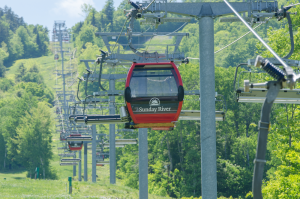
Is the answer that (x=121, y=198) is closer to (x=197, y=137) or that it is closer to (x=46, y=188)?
(x=46, y=188)

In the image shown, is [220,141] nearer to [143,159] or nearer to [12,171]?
[143,159]

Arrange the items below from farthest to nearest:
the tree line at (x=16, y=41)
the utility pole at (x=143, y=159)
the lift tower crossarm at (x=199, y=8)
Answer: the tree line at (x=16, y=41), the utility pole at (x=143, y=159), the lift tower crossarm at (x=199, y=8)

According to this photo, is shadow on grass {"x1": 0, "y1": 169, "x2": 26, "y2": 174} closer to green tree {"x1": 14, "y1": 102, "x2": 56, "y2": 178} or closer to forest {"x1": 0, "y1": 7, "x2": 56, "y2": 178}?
forest {"x1": 0, "y1": 7, "x2": 56, "y2": 178}

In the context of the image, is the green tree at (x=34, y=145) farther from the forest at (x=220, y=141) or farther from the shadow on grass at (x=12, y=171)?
the shadow on grass at (x=12, y=171)

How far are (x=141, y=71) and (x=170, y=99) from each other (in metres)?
1.07

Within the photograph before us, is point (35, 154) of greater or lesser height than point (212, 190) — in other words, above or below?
below

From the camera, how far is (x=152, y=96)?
1033cm

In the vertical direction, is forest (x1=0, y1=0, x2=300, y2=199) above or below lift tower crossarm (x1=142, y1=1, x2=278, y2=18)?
below

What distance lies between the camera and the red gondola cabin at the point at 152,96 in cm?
1020

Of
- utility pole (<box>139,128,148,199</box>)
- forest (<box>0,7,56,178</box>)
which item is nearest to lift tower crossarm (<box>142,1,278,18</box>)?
utility pole (<box>139,128,148,199</box>)

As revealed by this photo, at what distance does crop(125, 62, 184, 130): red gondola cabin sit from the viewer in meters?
10.2

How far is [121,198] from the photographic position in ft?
76.4

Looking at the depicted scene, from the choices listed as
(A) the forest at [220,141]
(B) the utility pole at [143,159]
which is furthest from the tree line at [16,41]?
(B) the utility pole at [143,159]

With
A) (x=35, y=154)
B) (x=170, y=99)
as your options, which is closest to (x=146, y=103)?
(x=170, y=99)
